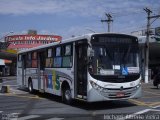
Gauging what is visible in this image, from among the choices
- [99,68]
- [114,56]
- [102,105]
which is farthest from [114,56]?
[102,105]

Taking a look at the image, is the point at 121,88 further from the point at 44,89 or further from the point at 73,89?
the point at 44,89

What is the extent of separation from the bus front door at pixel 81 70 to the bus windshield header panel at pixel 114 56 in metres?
0.53

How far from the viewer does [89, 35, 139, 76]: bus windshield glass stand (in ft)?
47.9

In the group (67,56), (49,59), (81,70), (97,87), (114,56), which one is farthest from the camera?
(49,59)

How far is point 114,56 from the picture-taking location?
1493cm

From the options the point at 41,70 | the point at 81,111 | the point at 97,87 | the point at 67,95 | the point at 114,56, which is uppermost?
the point at 114,56

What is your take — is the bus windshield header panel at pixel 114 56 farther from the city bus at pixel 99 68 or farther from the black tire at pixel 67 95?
the black tire at pixel 67 95

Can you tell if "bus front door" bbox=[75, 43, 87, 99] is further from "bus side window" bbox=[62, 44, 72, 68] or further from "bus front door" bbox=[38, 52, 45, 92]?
"bus front door" bbox=[38, 52, 45, 92]

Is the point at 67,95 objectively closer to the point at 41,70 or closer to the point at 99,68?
the point at 99,68

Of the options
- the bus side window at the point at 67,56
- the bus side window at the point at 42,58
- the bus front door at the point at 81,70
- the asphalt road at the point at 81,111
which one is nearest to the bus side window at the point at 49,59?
the bus side window at the point at 42,58

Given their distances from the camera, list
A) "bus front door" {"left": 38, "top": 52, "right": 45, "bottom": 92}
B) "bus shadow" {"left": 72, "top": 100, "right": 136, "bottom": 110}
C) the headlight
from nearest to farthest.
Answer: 1. the headlight
2. "bus shadow" {"left": 72, "top": 100, "right": 136, "bottom": 110}
3. "bus front door" {"left": 38, "top": 52, "right": 45, "bottom": 92}

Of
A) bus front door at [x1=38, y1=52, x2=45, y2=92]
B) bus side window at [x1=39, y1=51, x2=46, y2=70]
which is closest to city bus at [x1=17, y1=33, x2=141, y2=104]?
bus side window at [x1=39, y1=51, x2=46, y2=70]

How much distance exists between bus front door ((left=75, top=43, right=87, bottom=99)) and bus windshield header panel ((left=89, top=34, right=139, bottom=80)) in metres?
0.53

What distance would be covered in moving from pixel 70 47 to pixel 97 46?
78.8 inches
